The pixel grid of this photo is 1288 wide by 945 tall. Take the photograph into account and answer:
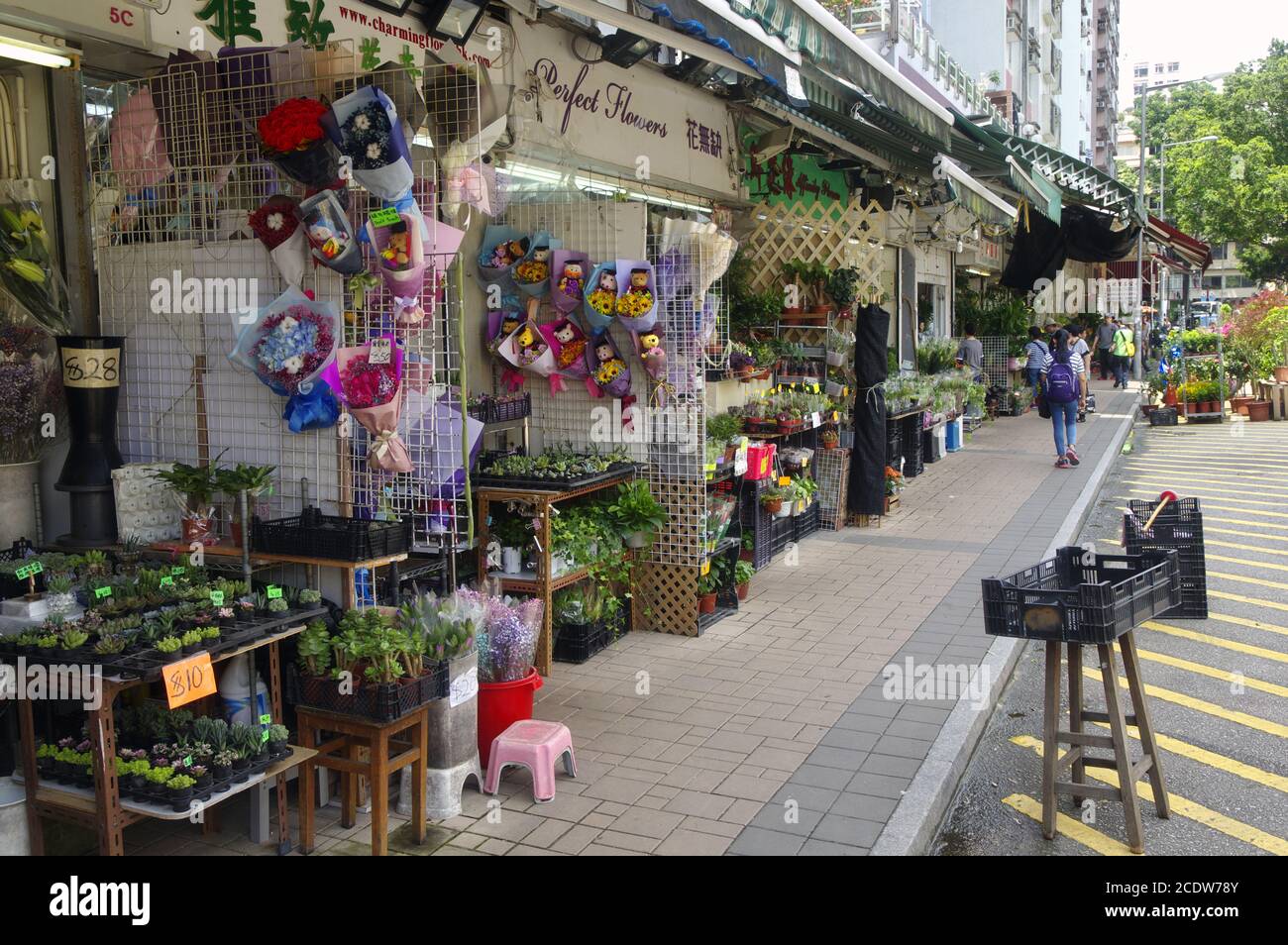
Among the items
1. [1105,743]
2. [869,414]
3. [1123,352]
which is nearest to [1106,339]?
[1123,352]

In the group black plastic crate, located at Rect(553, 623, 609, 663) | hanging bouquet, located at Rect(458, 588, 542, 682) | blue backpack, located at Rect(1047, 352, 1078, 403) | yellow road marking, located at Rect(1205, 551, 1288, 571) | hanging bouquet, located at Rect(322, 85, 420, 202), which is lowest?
yellow road marking, located at Rect(1205, 551, 1288, 571)

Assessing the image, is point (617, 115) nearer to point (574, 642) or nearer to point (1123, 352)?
point (574, 642)

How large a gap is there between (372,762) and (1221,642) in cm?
639

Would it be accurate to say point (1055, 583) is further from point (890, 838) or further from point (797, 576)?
point (797, 576)

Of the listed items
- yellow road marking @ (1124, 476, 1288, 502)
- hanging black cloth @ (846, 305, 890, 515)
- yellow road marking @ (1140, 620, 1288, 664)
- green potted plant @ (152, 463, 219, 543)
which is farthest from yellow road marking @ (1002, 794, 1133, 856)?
yellow road marking @ (1124, 476, 1288, 502)

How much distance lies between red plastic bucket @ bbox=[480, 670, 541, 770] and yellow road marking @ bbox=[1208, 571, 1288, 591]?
7.11 metres

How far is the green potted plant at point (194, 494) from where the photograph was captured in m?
5.25

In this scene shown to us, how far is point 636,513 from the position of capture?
767 centimetres

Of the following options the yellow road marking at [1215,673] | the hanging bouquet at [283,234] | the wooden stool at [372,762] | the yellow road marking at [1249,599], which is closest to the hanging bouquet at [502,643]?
the wooden stool at [372,762]

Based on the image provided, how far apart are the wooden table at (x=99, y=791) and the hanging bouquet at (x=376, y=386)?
1.14 metres

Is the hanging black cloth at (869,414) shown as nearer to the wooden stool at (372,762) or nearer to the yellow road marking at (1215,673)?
the yellow road marking at (1215,673)

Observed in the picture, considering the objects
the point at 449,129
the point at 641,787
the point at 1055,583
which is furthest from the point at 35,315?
the point at 1055,583

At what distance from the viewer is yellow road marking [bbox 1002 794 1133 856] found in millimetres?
4879

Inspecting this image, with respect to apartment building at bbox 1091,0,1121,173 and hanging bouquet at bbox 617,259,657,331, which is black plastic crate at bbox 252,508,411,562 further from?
apartment building at bbox 1091,0,1121,173
